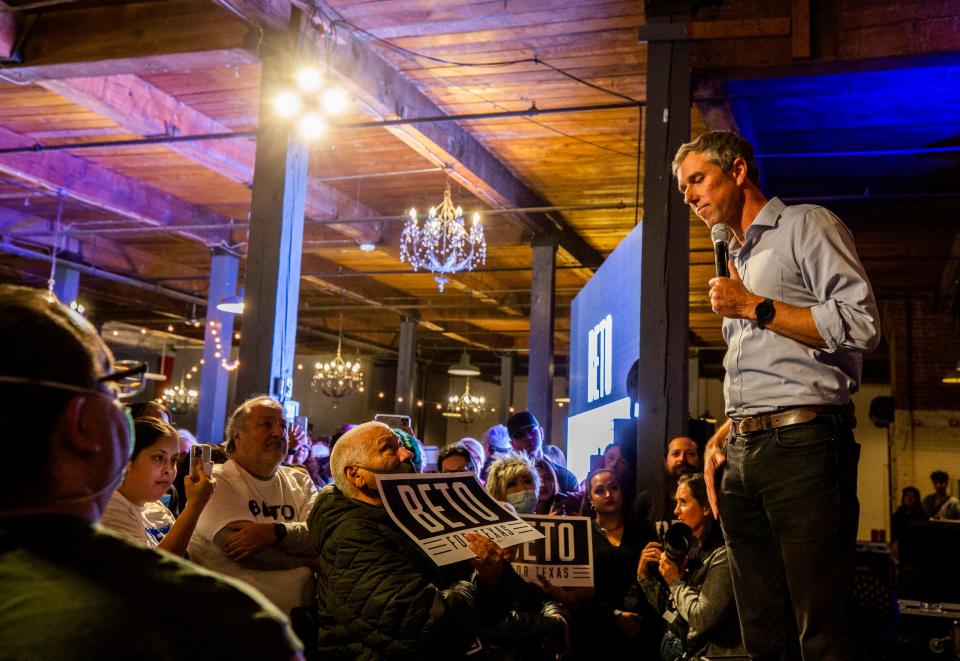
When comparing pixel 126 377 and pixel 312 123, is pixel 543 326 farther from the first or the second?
pixel 126 377

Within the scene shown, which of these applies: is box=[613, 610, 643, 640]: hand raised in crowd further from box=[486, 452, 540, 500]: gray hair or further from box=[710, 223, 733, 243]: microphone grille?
box=[710, 223, 733, 243]: microphone grille

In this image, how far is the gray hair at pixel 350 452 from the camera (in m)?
3.18

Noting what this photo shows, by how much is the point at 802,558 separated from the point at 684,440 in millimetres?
2764

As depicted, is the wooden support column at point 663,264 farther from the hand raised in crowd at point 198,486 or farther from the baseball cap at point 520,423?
the hand raised in crowd at point 198,486

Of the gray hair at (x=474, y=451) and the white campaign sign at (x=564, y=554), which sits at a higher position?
the gray hair at (x=474, y=451)

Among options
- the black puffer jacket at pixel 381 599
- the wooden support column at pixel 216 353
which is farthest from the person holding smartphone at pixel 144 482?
the wooden support column at pixel 216 353

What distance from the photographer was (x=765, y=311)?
197 cm

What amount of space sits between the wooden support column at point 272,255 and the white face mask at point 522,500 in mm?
2028

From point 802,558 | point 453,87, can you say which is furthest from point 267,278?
point 802,558

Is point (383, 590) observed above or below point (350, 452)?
below

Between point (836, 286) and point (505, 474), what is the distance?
2549mm

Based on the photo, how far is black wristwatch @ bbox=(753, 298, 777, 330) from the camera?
1969 mm

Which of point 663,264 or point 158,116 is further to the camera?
point 158,116

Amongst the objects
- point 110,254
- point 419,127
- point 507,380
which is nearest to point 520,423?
point 419,127
